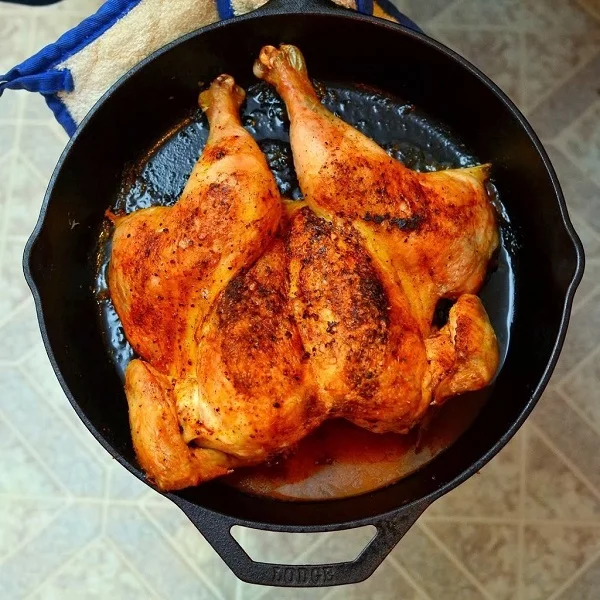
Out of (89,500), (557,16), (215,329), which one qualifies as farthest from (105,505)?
(557,16)

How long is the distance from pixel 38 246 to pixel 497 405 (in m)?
0.84

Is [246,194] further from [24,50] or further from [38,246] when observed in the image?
[24,50]

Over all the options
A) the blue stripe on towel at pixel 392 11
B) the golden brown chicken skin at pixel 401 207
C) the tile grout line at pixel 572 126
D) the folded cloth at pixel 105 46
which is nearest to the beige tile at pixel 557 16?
the tile grout line at pixel 572 126

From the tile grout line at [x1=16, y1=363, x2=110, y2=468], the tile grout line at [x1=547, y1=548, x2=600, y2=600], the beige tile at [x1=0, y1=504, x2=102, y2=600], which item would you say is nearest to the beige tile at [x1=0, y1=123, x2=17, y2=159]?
the tile grout line at [x1=16, y1=363, x2=110, y2=468]

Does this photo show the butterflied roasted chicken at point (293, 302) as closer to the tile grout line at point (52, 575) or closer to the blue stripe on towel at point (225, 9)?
the blue stripe on towel at point (225, 9)

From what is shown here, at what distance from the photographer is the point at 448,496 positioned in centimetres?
149

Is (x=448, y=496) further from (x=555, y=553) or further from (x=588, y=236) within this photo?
(x=588, y=236)

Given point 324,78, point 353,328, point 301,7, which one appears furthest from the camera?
point 324,78

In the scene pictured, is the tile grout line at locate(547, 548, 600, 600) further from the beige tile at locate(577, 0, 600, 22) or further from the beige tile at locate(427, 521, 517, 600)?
the beige tile at locate(577, 0, 600, 22)

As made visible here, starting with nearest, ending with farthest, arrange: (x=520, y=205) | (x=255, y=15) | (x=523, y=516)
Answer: (x=255, y=15)
(x=520, y=205)
(x=523, y=516)

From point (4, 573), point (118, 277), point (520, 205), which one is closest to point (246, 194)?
point (118, 277)

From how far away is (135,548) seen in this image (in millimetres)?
1512

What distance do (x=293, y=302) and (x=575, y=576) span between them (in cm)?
89

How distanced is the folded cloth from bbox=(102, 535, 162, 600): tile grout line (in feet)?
2.79
